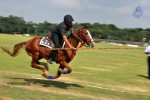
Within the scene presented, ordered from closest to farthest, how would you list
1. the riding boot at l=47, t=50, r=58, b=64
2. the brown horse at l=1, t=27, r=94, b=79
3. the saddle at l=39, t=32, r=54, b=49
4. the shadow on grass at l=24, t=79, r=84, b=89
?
1. the brown horse at l=1, t=27, r=94, b=79
2. the riding boot at l=47, t=50, r=58, b=64
3. the saddle at l=39, t=32, r=54, b=49
4. the shadow on grass at l=24, t=79, r=84, b=89

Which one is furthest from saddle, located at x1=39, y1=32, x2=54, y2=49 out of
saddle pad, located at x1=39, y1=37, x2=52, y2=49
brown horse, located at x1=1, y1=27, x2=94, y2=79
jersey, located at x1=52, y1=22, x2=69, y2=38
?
jersey, located at x1=52, y1=22, x2=69, y2=38

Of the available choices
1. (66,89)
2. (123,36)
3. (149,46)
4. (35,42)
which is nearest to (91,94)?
(66,89)

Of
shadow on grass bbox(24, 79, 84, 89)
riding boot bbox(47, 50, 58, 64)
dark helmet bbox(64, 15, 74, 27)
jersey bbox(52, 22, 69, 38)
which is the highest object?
dark helmet bbox(64, 15, 74, 27)

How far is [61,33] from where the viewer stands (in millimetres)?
13234

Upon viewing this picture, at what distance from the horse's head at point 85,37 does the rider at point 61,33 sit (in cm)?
42

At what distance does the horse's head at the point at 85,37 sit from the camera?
13.2 m

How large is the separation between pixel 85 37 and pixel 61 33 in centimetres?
88

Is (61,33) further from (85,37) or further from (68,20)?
(85,37)

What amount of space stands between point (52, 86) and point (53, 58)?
3.41 ft

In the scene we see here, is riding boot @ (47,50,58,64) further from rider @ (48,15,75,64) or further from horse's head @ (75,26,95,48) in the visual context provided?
horse's head @ (75,26,95,48)

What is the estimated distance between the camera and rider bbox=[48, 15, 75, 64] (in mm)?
13273

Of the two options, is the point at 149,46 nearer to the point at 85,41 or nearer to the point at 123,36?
the point at 85,41

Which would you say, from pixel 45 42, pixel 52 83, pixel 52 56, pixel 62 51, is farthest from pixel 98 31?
pixel 62 51

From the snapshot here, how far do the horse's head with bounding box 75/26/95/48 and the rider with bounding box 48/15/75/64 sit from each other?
42 centimetres
